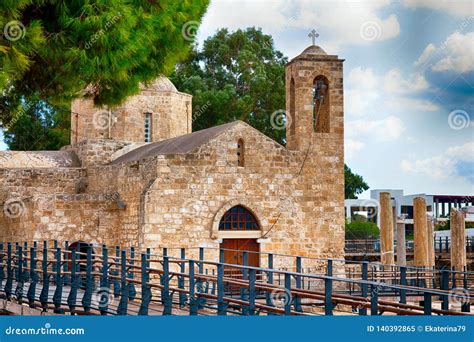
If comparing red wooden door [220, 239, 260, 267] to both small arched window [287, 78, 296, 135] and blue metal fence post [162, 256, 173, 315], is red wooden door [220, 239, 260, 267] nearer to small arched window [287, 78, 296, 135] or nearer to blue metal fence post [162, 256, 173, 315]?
small arched window [287, 78, 296, 135]

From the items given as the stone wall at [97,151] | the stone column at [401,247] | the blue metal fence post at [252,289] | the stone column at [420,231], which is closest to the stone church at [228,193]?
the stone column at [420,231]

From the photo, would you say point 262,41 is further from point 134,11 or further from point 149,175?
point 134,11

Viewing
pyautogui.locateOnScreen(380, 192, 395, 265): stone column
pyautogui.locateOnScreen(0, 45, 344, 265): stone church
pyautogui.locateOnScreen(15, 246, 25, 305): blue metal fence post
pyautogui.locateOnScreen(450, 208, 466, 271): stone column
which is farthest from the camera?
pyautogui.locateOnScreen(450, 208, 466, 271): stone column

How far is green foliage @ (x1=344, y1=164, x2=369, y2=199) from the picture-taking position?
175ft

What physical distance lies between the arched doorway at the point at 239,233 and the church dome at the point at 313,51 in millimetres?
4433

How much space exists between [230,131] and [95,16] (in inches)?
392

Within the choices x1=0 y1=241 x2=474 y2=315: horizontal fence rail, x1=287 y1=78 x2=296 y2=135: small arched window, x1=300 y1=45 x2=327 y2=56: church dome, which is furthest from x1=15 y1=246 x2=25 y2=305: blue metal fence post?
x1=300 y1=45 x2=327 y2=56: church dome

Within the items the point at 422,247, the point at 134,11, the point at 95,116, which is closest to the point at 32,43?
the point at 134,11

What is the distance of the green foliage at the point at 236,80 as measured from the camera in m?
40.1

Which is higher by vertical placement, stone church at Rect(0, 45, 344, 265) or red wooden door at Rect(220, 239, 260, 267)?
stone church at Rect(0, 45, 344, 265)

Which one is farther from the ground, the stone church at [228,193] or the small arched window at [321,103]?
the small arched window at [321,103]

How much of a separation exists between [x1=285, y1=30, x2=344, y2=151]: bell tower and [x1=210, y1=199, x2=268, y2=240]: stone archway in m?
2.05

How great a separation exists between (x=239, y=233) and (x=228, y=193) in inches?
41.2

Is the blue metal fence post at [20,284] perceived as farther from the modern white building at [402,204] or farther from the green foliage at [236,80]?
the modern white building at [402,204]
